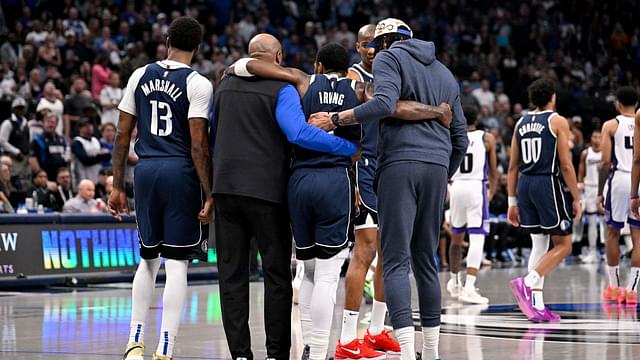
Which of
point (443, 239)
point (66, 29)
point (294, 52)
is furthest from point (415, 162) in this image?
point (294, 52)

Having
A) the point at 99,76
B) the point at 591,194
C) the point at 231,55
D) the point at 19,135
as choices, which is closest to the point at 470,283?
the point at 19,135

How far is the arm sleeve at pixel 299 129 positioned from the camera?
716cm

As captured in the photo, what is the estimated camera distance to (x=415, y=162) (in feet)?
24.5

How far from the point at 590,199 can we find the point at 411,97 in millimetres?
15909

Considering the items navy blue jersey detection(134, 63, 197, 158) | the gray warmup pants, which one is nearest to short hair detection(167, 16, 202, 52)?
navy blue jersey detection(134, 63, 197, 158)

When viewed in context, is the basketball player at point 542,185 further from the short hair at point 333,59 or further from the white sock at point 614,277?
the short hair at point 333,59

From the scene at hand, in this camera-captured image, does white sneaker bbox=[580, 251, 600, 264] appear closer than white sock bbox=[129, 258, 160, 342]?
No

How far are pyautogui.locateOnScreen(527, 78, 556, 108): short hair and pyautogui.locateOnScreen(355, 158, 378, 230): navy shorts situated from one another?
125 inches

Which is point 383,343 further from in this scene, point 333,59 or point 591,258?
point 591,258

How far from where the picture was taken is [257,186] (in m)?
7.21

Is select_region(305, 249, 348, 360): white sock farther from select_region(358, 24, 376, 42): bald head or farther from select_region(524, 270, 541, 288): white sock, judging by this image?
select_region(524, 270, 541, 288): white sock

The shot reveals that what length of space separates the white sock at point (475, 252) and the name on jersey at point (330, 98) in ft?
21.1

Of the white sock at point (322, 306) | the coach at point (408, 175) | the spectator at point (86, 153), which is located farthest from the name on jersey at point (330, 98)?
the spectator at point (86, 153)

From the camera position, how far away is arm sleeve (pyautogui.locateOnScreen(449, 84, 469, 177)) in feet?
25.8
